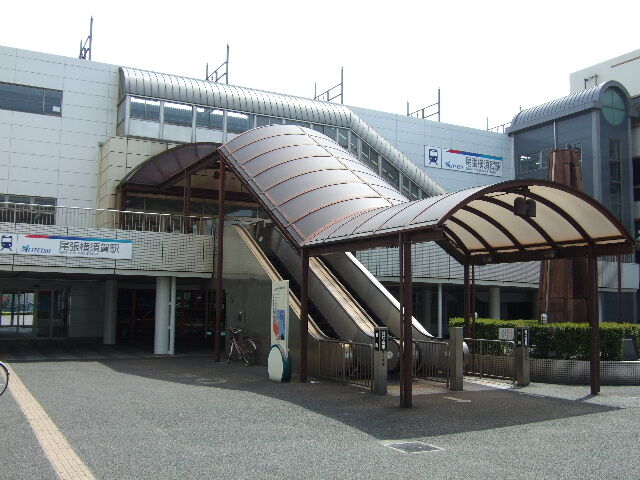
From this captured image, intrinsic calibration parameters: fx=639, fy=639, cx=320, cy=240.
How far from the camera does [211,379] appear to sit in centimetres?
1359

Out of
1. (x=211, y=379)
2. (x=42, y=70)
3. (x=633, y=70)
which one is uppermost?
(x=633, y=70)

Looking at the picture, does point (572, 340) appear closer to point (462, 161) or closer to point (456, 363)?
point (456, 363)

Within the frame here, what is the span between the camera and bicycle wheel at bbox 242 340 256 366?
16.4m

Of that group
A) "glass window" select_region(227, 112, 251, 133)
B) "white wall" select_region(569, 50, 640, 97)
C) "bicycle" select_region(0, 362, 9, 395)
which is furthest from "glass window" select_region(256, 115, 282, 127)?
"white wall" select_region(569, 50, 640, 97)

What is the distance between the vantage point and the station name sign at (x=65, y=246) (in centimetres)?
1773

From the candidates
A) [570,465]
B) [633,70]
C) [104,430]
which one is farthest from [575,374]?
[633,70]

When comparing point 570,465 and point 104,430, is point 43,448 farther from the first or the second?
point 570,465

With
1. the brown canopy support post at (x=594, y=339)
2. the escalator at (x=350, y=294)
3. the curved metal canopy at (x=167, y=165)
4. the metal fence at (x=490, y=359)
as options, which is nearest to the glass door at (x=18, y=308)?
the curved metal canopy at (x=167, y=165)

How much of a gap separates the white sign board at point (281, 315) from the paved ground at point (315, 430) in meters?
0.91

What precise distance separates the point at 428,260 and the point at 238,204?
8.70 metres

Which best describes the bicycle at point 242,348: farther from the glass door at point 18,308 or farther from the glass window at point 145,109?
the glass window at point 145,109

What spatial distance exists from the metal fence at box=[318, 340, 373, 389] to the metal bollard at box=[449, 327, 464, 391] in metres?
1.56

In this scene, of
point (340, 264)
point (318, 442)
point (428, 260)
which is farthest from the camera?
point (428, 260)

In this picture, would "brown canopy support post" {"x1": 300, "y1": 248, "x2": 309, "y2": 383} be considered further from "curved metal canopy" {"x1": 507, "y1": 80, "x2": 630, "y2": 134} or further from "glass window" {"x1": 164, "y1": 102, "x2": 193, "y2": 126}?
"curved metal canopy" {"x1": 507, "y1": 80, "x2": 630, "y2": 134}
